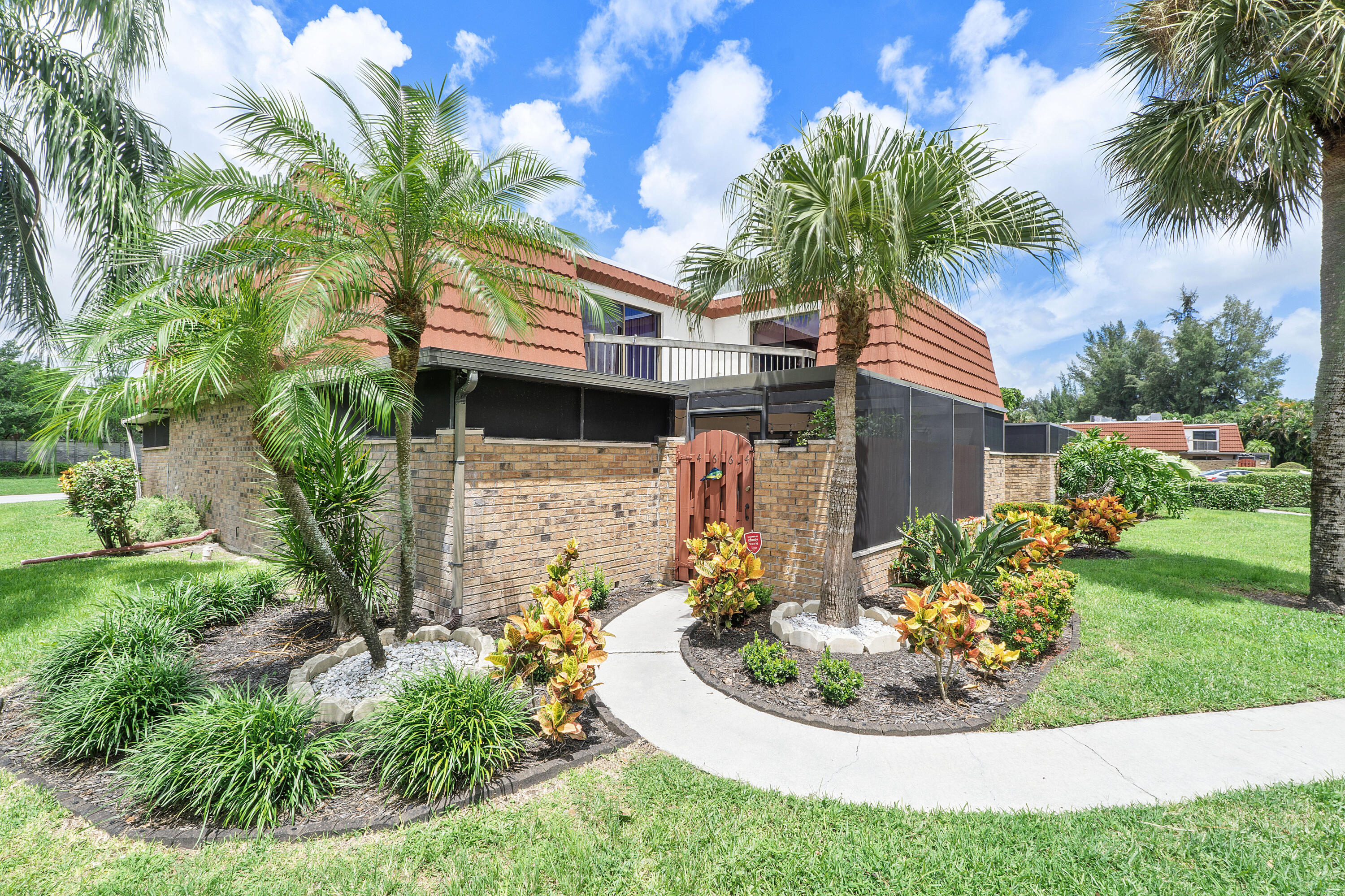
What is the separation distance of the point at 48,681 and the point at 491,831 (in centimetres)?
411

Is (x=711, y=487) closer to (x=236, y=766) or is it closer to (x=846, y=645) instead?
(x=846, y=645)

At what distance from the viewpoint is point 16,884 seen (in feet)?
8.05

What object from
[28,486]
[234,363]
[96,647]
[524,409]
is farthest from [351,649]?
[28,486]

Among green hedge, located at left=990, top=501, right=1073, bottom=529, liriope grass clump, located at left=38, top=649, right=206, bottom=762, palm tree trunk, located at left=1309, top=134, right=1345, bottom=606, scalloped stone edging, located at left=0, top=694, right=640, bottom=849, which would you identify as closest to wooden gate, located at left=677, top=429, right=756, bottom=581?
scalloped stone edging, located at left=0, top=694, right=640, bottom=849

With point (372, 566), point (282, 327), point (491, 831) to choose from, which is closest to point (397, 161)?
point (282, 327)

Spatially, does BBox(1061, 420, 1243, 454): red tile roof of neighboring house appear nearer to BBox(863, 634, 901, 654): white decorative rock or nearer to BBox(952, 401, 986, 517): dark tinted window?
BBox(952, 401, 986, 517): dark tinted window

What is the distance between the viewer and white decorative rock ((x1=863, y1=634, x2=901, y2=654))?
5.12m

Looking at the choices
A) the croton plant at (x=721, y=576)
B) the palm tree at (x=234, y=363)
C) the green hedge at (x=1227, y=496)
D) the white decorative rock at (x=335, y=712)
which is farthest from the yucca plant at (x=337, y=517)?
the green hedge at (x=1227, y=496)

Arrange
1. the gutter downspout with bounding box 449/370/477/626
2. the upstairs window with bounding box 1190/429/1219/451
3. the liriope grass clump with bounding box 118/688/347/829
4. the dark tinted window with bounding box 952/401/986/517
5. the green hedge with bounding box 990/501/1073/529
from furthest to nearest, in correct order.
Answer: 1. the upstairs window with bounding box 1190/429/1219/451
2. the green hedge with bounding box 990/501/1073/529
3. the dark tinted window with bounding box 952/401/986/517
4. the gutter downspout with bounding box 449/370/477/626
5. the liriope grass clump with bounding box 118/688/347/829

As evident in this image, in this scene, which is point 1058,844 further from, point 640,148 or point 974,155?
point 640,148

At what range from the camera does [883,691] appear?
4.38m

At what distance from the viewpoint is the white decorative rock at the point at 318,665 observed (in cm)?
437

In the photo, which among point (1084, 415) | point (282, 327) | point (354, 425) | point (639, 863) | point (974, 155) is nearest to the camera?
point (639, 863)

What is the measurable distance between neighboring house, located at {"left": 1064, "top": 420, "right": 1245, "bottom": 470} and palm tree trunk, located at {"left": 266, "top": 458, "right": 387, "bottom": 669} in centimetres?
3466
